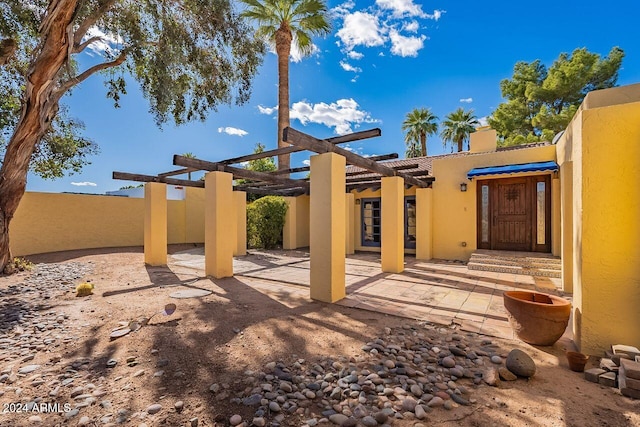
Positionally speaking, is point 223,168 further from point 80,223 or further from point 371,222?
point 80,223

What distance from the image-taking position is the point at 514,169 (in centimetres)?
1086

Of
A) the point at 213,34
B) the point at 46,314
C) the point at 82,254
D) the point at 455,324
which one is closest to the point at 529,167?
the point at 455,324

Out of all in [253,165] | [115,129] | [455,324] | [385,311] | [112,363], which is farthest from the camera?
[253,165]

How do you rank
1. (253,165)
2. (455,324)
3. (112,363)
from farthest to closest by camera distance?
(253,165), (455,324), (112,363)

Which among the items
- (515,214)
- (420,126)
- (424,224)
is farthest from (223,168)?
(420,126)

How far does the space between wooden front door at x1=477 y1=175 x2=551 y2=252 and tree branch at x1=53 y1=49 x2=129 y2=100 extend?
16618 millimetres

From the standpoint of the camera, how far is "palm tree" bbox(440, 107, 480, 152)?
29891mm

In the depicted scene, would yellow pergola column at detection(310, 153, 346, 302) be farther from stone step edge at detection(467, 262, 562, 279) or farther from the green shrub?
the green shrub

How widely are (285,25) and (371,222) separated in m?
13.6

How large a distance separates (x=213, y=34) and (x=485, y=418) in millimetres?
13486

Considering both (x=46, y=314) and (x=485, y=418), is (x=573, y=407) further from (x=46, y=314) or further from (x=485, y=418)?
(x=46, y=314)

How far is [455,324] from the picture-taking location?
532 centimetres

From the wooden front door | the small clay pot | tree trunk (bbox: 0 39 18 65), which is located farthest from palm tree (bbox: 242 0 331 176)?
the small clay pot

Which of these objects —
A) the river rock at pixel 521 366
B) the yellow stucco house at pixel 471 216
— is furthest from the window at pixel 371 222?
the river rock at pixel 521 366
